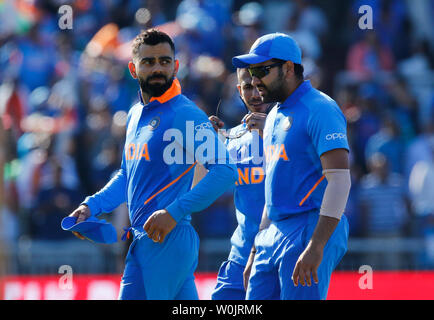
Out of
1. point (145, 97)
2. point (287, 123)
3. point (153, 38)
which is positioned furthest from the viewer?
point (145, 97)

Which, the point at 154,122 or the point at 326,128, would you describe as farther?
the point at 154,122

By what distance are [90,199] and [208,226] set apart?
5.41 m

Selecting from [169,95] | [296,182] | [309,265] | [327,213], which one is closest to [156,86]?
[169,95]

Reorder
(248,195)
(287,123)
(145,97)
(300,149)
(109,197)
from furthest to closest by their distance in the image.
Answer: (248,195) < (109,197) < (145,97) < (287,123) < (300,149)

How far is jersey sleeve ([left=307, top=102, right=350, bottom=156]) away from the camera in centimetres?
563

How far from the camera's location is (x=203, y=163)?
594 cm

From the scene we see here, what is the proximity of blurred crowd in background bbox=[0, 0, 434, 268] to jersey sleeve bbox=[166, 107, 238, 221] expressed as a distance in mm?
5506

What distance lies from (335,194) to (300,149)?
42 centimetres

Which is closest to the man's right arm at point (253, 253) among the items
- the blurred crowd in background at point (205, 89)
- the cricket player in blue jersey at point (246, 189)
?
the cricket player in blue jersey at point (246, 189)

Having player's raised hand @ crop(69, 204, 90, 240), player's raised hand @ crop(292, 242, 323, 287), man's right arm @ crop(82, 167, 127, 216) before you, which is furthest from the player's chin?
player's raised hand @ crop(292, 242, 323, 287)

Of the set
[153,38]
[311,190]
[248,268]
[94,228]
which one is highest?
[153,38]

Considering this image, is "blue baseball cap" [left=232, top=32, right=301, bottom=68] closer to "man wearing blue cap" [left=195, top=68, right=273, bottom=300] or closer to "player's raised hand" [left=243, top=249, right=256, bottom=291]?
"man wearing blue cap" [left=195, top=68, right=273, bottom=300]

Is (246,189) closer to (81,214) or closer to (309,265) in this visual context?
(81,214)
